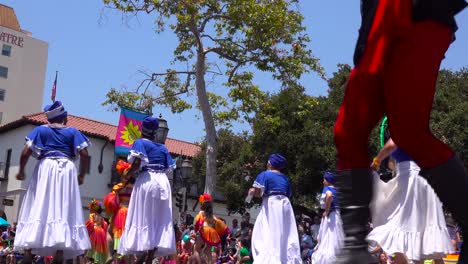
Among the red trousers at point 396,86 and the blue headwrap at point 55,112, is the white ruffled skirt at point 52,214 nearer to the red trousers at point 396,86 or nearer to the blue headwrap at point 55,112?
the blue headwrap at point 55,112

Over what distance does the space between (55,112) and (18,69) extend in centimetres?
7393

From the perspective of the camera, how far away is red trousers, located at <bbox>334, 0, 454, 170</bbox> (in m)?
2.20

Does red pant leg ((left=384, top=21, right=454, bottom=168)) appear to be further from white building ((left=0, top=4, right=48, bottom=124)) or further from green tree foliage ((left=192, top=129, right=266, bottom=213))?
white building ((left=0, top=4, right=48, bottom=124))

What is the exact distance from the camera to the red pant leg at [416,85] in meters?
2.19

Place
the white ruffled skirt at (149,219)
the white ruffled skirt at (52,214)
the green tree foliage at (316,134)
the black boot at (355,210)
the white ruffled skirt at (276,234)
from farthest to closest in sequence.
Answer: the green tree foliage at (316,134), the white ruffled skirt at (276,234), the white ruffled skirt at (149,219), the white ruffled skirt at (52,214), the black boot at (355,210)

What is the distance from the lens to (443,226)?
6.86 m

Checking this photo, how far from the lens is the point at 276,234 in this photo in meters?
10.4

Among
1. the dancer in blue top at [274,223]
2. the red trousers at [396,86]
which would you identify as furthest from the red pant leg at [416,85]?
the dancer in blue top at [274,223]

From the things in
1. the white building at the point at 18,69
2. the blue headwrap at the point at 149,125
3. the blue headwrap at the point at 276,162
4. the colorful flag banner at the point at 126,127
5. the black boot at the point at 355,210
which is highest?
the white building at the point at 18,69

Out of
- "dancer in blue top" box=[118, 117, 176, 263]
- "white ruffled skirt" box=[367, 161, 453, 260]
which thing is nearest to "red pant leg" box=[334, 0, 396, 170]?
"white ruffled skirt" box=[367, 161, 453, 260]

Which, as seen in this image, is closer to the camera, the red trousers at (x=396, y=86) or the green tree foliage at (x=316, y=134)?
the red trousers at (x=396, y=86)

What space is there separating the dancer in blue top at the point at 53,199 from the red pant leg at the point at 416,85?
18.2ft

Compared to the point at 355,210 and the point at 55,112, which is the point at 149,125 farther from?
the point at 355,210

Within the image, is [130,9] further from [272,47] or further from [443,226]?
[443,226]
